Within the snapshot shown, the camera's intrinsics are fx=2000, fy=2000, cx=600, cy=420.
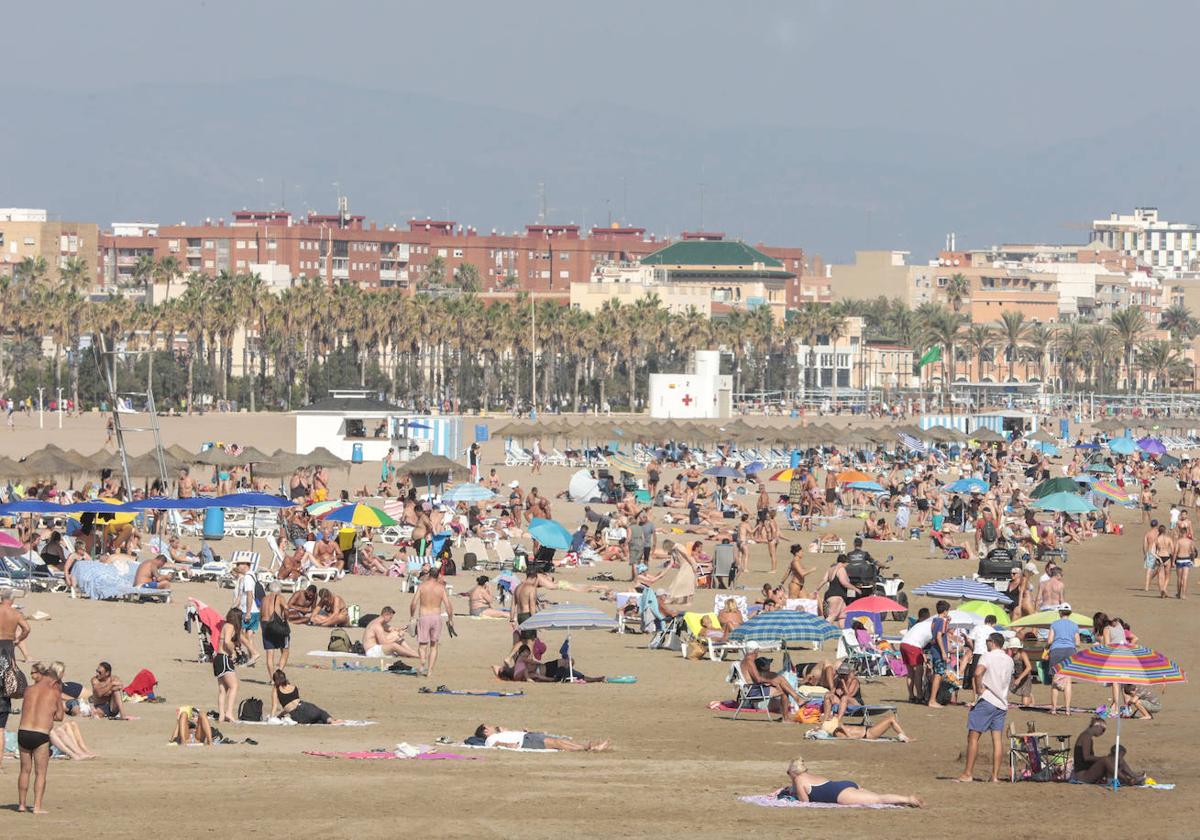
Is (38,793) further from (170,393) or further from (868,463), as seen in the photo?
(170,393)

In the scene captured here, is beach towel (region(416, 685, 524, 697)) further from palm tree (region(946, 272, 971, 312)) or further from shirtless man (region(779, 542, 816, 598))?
palm tree (region(946, 272, 971, 312))

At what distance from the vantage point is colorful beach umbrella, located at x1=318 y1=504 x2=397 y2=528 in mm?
25125

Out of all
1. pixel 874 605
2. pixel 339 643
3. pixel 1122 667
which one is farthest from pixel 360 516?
pixel 1122 667

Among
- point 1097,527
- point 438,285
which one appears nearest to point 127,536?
point 1097,527

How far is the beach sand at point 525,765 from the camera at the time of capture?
11617 mm

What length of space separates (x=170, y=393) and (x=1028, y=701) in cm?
7425

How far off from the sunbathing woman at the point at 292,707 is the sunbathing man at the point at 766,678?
3659mm

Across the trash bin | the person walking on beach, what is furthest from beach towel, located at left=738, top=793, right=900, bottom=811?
the trash bin

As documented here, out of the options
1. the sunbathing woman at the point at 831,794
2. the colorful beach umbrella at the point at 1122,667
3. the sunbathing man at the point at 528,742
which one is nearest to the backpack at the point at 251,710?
the sunbathing man at the point at 528,742

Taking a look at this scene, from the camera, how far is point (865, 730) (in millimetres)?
15391

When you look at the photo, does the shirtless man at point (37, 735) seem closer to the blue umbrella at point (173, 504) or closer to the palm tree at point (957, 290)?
the blue umbrella at point (173, 504)

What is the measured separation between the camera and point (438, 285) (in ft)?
461

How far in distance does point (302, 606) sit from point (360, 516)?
4497mm

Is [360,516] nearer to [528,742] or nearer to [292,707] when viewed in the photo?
[292,707]
